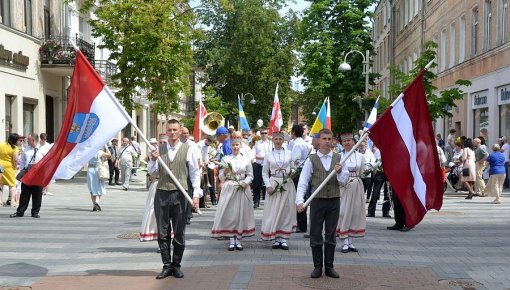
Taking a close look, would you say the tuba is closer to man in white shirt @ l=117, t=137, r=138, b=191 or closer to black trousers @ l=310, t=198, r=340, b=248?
man in white shirt @ l=117, t=137, r=138, b=191

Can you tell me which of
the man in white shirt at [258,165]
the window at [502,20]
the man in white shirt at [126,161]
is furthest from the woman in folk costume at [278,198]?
the window at [502,20]

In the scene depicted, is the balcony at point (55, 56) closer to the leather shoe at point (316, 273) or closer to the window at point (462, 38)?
the window at point (462, 38)

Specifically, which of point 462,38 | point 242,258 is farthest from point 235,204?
point 462,38

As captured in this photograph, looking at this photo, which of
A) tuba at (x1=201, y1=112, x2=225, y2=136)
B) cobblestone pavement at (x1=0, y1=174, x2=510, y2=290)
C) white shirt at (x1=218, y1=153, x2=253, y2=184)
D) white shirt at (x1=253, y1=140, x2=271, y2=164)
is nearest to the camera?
cobblestone pavement at (x1=0, y1=174, x2=510, y2=290)

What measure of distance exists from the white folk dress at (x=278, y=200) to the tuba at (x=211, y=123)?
7.94 meters

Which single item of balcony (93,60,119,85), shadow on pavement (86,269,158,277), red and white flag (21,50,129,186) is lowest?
shadow on pavement (86,269,158,277)

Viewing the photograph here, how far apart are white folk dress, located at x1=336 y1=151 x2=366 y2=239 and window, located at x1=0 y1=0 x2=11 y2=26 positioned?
63.1ft

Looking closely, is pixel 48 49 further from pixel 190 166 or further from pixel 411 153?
pixel 411 153

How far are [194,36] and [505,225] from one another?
643 inches

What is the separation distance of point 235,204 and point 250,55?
47.1 meters

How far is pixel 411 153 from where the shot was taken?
8.74m

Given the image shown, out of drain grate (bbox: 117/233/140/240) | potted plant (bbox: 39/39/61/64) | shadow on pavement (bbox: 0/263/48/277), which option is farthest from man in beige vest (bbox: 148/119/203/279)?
potted plant (bbox: 39/39/61/64)

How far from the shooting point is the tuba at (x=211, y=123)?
19242mm

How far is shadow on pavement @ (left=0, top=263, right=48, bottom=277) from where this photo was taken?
29.5ft
